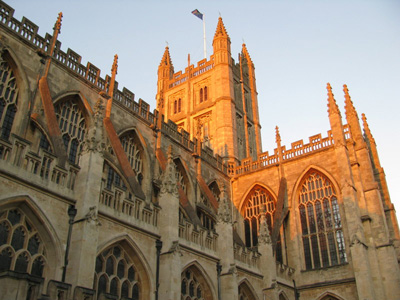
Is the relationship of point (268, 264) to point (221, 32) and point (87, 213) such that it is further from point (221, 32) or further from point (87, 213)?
point (221, 32)

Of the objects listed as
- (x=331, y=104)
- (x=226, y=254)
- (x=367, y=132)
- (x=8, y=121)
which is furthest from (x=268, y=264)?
(x=367, y=132)

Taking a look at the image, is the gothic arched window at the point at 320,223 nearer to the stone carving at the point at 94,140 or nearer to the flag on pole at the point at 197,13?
the stone carving at the point at 94,140

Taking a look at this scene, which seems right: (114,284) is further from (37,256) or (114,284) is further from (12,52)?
(12,52)

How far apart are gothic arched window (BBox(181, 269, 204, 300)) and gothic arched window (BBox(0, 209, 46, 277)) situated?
6286 millimetres

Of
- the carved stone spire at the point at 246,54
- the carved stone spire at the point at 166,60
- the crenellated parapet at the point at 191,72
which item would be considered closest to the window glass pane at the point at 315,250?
the crenellated parapet at the point at 191,72

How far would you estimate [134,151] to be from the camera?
2150 cm

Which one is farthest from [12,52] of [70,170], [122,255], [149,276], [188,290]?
[188,290]

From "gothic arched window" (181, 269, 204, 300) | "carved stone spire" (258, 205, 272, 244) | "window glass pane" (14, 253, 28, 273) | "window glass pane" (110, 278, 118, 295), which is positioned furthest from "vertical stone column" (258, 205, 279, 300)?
"window glass pane" (14, 253, 28, 273)

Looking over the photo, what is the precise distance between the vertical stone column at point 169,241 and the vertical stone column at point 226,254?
11.2 feet

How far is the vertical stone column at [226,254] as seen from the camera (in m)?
17.8

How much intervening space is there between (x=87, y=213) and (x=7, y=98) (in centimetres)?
655

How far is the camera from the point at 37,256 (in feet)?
39.5

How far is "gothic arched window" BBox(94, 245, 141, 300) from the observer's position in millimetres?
13648

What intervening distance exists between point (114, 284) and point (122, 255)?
1.00 m
